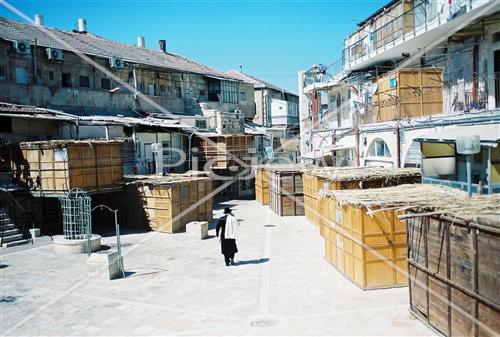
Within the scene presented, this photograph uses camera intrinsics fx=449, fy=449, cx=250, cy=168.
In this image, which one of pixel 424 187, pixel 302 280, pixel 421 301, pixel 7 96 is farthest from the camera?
pixel 7 96

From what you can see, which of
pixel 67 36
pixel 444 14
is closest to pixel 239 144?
pixel 67 36

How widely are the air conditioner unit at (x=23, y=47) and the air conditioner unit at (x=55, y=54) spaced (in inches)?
47.2

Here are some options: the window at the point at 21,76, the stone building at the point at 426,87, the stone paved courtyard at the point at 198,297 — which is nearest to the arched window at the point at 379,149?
the stone building at the point at 426,87

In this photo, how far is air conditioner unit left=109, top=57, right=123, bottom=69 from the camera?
2952 cm

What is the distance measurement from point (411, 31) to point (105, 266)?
15070mm

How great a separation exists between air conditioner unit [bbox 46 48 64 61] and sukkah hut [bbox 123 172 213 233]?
30.4 ft

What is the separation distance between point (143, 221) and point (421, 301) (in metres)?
15.0

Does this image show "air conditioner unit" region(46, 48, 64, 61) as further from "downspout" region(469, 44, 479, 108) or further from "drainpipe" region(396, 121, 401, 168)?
"downspout" region(469, 44, 479, 108)

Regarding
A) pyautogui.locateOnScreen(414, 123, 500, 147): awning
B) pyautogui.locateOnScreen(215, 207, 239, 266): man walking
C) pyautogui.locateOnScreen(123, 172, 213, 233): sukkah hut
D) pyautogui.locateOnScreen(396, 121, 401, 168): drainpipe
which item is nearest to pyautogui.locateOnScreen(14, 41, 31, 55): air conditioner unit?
pyautogui.locateOnScreen(123, 172, 213, 233): sukkah hut

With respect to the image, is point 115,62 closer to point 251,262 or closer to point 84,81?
point 84,81

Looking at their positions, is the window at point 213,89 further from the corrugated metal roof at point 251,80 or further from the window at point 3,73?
the window at point 3,73

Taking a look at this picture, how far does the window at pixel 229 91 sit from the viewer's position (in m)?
40.4

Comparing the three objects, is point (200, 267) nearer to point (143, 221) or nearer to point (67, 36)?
point (143, 221)

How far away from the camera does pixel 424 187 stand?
11328mm
